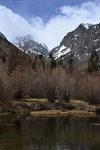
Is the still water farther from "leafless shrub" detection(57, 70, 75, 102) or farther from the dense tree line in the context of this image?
"leafless shrub" detection(57, 70, 75, 102)

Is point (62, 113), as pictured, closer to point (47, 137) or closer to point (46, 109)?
point (46, 109)

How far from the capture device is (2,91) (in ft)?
154

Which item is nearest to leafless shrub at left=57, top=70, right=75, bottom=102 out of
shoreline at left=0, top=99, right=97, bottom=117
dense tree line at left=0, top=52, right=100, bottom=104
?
dense tree line at left=0, top=52, right=100, bottom=104

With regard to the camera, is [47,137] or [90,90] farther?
[90,90]

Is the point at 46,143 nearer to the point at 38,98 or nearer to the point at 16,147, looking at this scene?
the point at 16,147

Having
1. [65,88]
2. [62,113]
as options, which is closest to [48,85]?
[65,88]

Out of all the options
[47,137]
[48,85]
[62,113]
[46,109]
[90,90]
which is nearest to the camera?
[47,137]

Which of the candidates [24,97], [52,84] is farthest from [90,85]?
[24,97]

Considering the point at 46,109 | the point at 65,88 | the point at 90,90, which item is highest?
the point at 65,88

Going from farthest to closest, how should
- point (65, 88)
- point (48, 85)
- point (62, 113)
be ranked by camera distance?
point (65, 88) < point (48, 85) < point (62, 113)

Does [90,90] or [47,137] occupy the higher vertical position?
[90,90]

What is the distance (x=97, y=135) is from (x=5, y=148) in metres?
10.5

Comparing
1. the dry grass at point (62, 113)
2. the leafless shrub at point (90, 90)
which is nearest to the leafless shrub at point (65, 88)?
the leafless shrub at point (90, 90)

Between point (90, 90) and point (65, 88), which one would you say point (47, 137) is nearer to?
point (65, 88)
